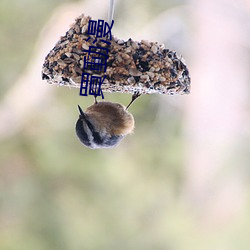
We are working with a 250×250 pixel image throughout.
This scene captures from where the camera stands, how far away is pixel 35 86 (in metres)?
3.07

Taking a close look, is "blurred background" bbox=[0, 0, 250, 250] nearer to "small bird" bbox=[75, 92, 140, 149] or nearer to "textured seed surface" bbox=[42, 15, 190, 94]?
"small bird" bbox=[75, 92, 140, 149]

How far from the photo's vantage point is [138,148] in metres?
3.34

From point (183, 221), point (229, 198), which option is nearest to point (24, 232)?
point (183, 221)

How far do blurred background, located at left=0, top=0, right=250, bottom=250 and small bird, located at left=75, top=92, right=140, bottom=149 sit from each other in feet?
5.41

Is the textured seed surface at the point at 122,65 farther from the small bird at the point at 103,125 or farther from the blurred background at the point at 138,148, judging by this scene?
the blurred background at the point at 138,148

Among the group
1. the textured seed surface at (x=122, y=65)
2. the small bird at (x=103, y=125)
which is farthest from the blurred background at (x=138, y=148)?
the textured seed surface at (x=122, y=65)

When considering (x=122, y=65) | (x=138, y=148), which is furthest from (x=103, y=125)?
(x=138, y=148)

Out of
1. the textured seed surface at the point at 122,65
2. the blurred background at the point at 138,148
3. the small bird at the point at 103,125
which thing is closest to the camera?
the textured seed surface at the point at 122,65

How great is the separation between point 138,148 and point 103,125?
2079 mm

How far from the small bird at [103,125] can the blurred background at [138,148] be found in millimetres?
1648

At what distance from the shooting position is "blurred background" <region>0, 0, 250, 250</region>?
10.1 ft

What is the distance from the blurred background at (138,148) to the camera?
3080mm

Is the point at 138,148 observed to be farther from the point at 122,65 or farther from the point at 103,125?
the point at 122,65

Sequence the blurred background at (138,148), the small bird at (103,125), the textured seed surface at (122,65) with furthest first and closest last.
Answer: the blurred background at (138,148) → the small bird at (103,125) → the textured seed surface at (122,65)
